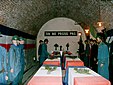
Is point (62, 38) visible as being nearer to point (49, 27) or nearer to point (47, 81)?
point (49, 27)

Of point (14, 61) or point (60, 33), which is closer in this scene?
point (14, 61)

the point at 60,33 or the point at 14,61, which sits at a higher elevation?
the point at 60,33

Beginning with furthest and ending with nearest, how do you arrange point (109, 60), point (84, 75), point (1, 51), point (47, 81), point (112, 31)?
1. point (112, 31)
2. point (109, 60)
3. point (1, 51)
4. point (84, 75)
5. point (47, 81)

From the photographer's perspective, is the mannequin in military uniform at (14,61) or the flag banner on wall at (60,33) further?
the flag banner on wall at (60,33)

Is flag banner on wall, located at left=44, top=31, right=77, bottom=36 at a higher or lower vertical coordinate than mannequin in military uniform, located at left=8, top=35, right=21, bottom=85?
higher

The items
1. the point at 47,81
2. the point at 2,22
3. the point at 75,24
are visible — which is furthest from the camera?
the point at 75,24

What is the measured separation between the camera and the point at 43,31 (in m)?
16.4

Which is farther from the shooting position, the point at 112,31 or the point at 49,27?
the point at 49,27

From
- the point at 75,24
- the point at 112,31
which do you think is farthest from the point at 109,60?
the point at 75,24

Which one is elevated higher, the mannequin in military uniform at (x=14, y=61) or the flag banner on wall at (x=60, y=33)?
the flag banner on wall at (x=60, y=33)

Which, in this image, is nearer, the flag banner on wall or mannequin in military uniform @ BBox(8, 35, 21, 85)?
mannequin in military uniform @ BBox(8, 35, 21, 85)

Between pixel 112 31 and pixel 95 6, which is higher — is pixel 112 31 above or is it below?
below

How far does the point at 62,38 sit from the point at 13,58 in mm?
9870

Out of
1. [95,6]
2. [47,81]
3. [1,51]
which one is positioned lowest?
[47,81]
